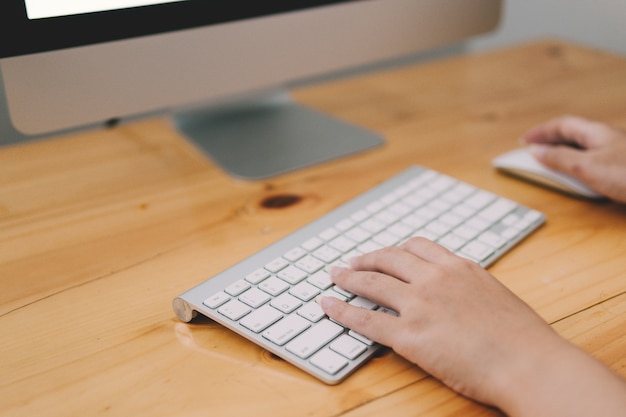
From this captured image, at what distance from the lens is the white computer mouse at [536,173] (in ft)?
2.29

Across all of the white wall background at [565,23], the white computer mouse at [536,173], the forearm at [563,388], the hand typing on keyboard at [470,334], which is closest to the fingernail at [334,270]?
the hand typing on keyboard at [470,334]

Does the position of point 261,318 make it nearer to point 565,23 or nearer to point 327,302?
point 327,302

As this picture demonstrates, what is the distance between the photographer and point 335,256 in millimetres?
564

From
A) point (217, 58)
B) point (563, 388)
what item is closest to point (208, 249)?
point (217, 58)

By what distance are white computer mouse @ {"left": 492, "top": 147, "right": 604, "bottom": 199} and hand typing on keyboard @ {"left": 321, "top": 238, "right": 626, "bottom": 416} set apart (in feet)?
0.80

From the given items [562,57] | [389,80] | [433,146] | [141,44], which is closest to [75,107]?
[141,44]

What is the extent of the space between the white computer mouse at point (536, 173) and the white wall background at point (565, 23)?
0.59 meters

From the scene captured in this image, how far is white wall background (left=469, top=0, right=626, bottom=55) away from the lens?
1.20 meters

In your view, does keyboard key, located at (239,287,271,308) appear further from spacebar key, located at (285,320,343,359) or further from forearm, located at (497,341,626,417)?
forearm, located at (497,341,626,417)

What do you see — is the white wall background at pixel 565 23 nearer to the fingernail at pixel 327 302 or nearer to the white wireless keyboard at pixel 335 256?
the white wireless keyboard at pixel 335 256

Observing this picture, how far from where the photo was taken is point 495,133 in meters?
0.87

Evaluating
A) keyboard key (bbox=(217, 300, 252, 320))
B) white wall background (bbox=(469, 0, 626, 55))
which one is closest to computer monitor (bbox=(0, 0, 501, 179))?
keyboard key (bbox=(217, 300, 252, 320))

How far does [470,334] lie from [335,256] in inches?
6.0

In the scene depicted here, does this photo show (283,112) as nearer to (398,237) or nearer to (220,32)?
(220,32)
